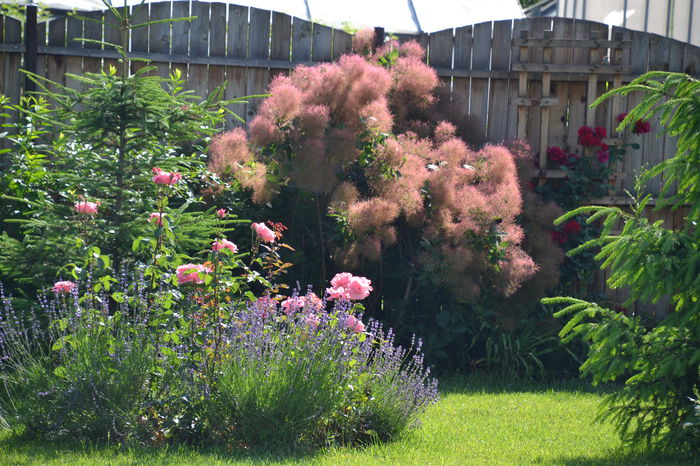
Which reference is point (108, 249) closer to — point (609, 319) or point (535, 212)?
point (609, 319)

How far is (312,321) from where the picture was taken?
470 cm

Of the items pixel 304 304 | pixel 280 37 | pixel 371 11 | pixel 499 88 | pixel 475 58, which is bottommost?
pixel 304 304

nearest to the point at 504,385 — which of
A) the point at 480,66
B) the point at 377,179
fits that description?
the point at 377,179

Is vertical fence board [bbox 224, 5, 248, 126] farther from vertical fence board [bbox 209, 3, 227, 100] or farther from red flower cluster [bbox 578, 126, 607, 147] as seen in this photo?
red flower cluster [bbox 578, 126, 607, 147]

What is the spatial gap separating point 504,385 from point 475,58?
3.13m

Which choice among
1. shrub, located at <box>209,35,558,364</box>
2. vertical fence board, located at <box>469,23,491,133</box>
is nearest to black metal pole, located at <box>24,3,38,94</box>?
shrub, located at <box>209,35,558,364</box>

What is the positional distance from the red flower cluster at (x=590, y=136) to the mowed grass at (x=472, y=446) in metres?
2.42

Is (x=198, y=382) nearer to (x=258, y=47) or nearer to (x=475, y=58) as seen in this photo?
(x=258, y=47)

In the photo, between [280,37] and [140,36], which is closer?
[140,36]

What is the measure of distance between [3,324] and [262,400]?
57.9 inches

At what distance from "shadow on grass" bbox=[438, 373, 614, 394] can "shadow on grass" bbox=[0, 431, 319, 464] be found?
2270 millimetres

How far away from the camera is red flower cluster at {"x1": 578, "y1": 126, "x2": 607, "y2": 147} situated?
7484mm

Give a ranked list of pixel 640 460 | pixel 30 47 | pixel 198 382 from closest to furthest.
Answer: pixel 198 382, pixel 640 460, pixel 30 47

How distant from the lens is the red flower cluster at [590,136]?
24.6 ft
